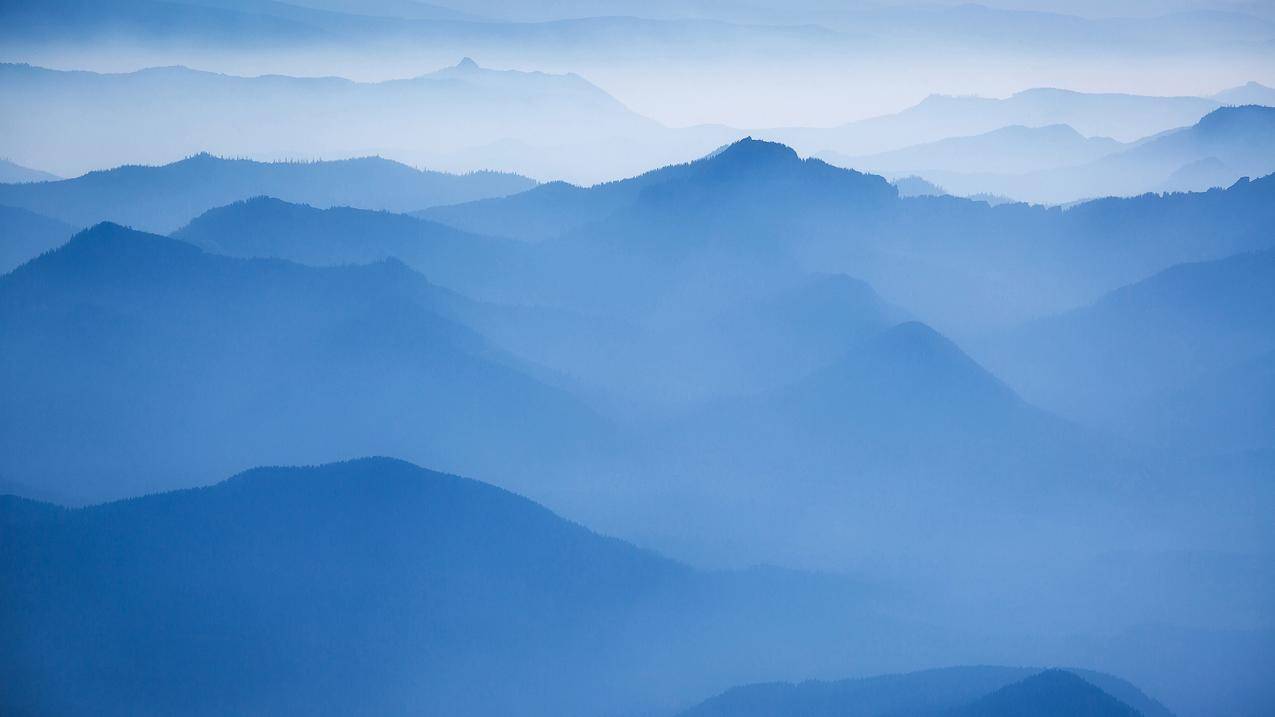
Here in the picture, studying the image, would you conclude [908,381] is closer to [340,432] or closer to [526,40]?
[526,40]

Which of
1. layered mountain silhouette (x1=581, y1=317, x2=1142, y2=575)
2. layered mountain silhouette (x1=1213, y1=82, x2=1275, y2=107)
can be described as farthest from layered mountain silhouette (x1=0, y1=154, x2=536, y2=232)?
layered mountain silhouette (x1=1213, y1=82, x2=1275, y2=107)

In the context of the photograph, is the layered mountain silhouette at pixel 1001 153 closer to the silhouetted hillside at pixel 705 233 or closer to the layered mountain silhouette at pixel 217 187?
the silhouetted hillside at pixel 705 233

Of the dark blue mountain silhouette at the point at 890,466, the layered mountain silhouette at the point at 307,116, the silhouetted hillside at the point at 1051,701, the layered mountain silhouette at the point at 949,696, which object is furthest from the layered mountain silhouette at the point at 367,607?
the layered mountain silhouette at the point at 307,116

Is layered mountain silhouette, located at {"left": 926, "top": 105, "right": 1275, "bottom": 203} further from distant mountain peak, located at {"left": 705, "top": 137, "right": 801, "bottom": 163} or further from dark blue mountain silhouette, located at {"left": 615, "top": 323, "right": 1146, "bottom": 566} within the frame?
dark blue mountain silhouette, located at {"left": 615, "top": 323, "right": 1146, "bottom": 566}

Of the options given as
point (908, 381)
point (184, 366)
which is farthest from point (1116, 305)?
point (184, 366)

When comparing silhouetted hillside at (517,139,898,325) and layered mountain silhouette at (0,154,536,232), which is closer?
layered mountain silhouette at (0,154,536,232)

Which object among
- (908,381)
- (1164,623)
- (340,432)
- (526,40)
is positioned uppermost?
(526,40)

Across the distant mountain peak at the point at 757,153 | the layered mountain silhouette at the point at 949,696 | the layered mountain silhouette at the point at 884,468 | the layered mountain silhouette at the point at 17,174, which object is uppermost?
the distant mountain peak at the point at 757,153
